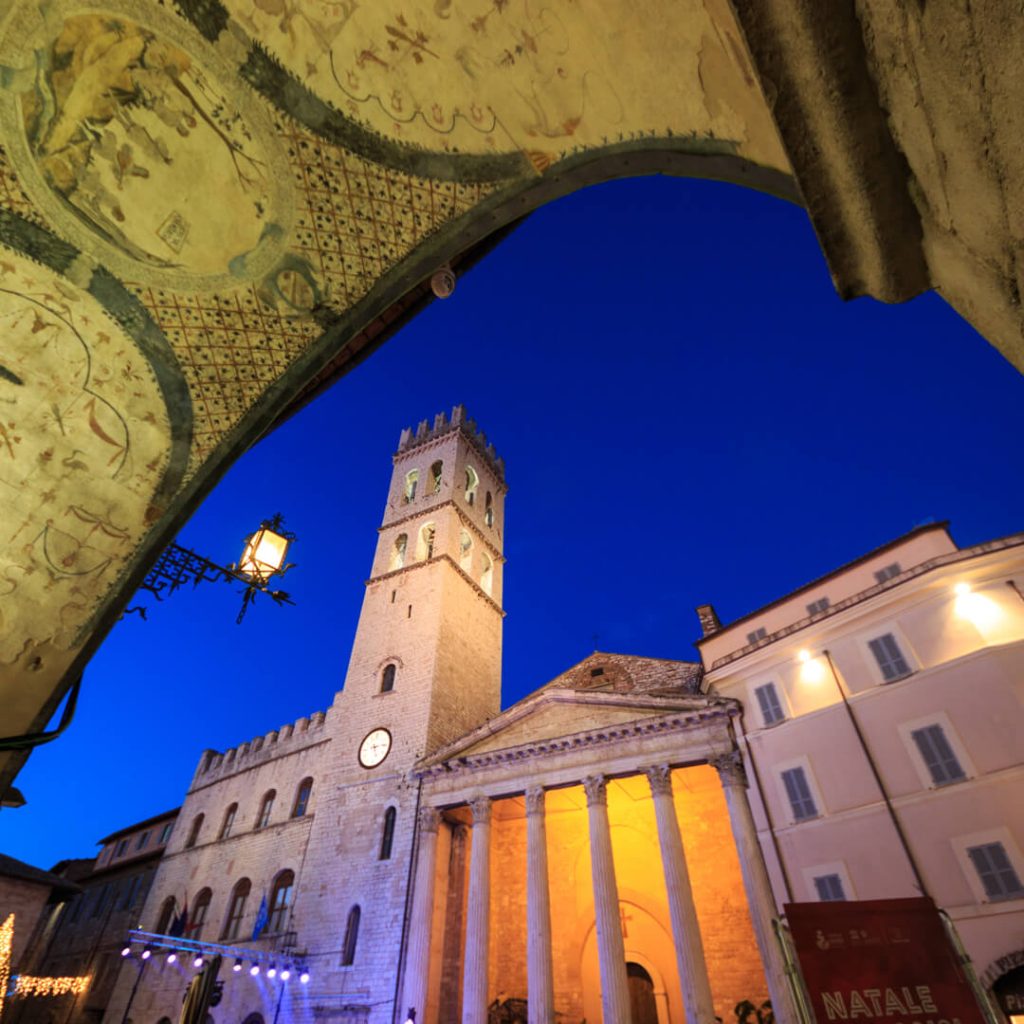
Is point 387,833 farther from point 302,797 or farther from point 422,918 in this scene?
point 302,797

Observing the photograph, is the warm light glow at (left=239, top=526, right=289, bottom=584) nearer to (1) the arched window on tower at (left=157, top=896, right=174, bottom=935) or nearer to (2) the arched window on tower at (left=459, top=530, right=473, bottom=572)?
(2) the arched window on tower at (left=459, top=530, right=473, bottom=572)

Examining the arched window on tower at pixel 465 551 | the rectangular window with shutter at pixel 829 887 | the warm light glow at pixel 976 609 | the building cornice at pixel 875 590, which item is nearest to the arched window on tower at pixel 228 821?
the arched window on tower at pixel 465 551

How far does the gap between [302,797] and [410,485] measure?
13636mm

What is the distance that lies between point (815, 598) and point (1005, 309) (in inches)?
609

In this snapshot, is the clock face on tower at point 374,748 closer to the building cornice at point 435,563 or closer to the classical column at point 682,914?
the building cornice at point 435,563

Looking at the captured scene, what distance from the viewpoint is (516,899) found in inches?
740

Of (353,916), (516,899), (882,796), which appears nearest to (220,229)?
(882,796)

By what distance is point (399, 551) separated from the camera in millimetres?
25828

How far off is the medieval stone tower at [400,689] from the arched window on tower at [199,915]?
6.01 m

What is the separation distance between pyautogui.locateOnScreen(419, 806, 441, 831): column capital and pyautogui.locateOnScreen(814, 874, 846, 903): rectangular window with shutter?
33.9 feet

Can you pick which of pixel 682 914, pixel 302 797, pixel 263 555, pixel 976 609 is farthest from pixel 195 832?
pixel 976 609

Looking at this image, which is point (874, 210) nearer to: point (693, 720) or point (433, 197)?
point (433, 197)

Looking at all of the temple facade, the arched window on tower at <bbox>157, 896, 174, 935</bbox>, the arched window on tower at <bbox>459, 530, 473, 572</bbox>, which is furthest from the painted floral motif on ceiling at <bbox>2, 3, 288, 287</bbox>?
the arched window on tower at <bbox>157, 896, 174, 935</bbox>

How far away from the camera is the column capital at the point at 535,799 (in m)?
16.4
